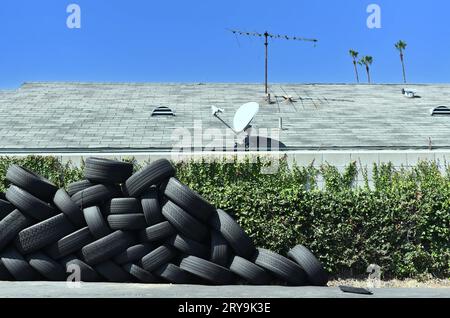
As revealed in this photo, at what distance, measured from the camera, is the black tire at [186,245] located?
266 inches

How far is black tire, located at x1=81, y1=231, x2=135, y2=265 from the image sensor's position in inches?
265

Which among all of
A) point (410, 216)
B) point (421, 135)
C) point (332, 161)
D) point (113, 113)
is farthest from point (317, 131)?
point (113, 113)

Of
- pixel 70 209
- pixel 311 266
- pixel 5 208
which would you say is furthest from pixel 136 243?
pixel 311 266

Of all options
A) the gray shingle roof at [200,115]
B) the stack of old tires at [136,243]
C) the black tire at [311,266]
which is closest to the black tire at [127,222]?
the stack of old tires at [136,243]

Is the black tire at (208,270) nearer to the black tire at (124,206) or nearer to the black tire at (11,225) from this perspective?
the black tire at (124,206)

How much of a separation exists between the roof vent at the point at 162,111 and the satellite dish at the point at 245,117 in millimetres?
3035

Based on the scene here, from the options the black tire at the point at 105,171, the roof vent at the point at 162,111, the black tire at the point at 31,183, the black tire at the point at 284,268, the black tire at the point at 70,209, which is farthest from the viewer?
the roof vent at the point at 162,111

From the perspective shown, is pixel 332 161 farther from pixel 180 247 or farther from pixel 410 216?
pixel 180 247

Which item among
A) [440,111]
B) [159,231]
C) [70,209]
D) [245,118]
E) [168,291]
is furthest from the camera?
[440,111]

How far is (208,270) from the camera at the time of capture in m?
6.57

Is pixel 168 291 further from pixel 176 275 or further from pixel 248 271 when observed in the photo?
pixel 248 271

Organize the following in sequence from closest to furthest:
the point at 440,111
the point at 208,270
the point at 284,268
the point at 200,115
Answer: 1. the point at 208,270
2. the point at 284,268
3. the point at 200,115
4. the point at 440,111

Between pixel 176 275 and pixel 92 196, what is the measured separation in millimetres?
1820

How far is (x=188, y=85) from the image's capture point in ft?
60.1
